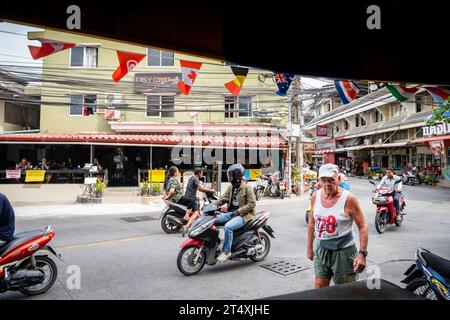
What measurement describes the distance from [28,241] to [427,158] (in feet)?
95.4

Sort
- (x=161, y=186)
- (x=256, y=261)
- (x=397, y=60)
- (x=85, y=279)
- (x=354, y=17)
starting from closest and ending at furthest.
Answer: (x=354, y=17)
(x=397, y=60)
(x=85, y=279)
(x=256, y=261)
(x=161, y=186)

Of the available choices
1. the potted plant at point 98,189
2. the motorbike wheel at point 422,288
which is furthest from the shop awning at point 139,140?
the motorbike wheel at point 422,288

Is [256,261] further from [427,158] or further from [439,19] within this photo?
[427,158]

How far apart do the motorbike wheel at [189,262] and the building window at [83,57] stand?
54.3 ft

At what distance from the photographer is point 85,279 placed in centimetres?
488

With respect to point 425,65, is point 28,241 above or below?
Result: below

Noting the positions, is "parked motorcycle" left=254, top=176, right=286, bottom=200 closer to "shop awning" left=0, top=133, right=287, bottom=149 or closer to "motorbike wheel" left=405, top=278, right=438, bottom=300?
"shop awning" left=0, top=133, right=287, bottom=149

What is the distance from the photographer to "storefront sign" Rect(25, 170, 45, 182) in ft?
47.3

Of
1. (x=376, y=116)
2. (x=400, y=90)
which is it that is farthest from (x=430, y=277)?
(x=376, y=116)

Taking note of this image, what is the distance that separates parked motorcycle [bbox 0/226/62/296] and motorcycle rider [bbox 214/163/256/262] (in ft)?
8.28

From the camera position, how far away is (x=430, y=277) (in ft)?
10.7

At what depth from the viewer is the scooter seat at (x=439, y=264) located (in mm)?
3129

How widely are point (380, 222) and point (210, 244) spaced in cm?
489
